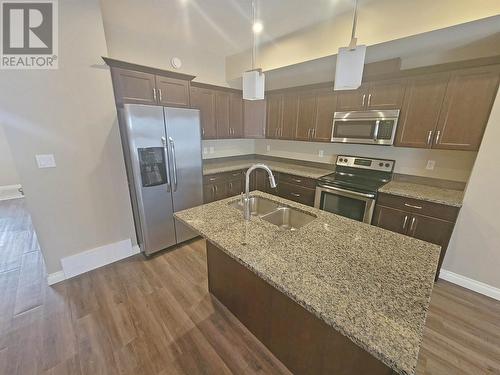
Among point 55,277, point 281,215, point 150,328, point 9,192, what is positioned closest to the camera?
point 150,328

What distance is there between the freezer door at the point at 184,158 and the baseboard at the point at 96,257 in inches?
25.6

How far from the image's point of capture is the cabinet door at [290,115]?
3412mm

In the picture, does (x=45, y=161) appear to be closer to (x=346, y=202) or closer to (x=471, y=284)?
(x=346, y=202)

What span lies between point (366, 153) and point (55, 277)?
13.7 ft

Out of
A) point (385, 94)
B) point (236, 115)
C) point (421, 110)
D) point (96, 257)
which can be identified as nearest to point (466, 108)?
point (421, 110)

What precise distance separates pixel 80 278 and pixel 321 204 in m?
3.13

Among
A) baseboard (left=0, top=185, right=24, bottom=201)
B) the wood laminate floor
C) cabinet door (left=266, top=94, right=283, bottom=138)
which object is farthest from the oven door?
baseboard (left=0, top=185, right=24, bottom=201)

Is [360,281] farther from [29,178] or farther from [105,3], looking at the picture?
[105,3]

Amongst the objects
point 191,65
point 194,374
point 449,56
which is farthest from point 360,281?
point 191,65

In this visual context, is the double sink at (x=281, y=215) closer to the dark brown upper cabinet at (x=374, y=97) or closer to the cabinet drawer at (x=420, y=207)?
the cabinet drawer at (x=420, y=207)

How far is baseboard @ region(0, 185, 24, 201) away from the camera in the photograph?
458 cm

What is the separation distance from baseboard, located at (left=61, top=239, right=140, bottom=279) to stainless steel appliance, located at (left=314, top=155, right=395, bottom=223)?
8.82 feet

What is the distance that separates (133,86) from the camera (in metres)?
2.44

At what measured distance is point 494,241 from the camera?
6.50 ft
